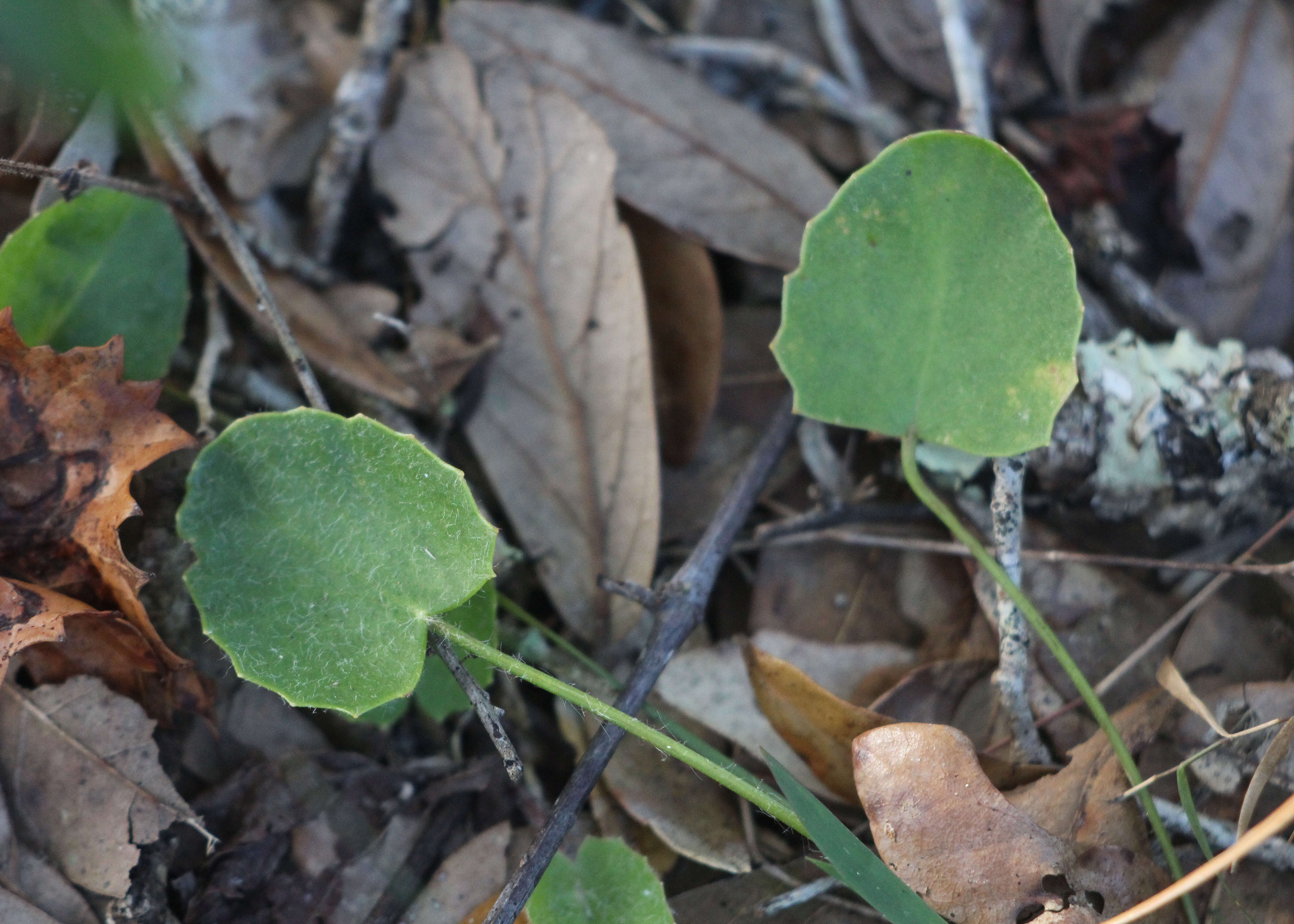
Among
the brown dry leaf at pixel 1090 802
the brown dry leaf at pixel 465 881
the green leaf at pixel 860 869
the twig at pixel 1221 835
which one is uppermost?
the green leaf at pixel 860 869

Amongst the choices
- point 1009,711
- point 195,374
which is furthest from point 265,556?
point 1009,711

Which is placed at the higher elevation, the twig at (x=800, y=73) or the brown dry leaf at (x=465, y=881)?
the twig at (x=800, y=73)

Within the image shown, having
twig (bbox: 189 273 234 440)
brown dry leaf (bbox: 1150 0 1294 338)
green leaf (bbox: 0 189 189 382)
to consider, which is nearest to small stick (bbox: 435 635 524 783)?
twig (bbox: 189 273 234 440)

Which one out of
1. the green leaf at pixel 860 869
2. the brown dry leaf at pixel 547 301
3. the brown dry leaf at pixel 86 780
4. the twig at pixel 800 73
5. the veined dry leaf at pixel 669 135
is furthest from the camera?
the twig at pixel 800 73

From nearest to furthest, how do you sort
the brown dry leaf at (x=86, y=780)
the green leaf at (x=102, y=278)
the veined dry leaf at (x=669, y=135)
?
1. the brown dry leaf at (x=86, y=780)
2. the green leaf at (x=102, y=278)
3. the veined dry leaf at (x=669, y=135)

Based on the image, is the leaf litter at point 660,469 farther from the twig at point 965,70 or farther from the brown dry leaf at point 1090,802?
the twig at point 965,70

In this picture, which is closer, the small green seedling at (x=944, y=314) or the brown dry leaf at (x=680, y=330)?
the small green seedling at (x=944, y=314)

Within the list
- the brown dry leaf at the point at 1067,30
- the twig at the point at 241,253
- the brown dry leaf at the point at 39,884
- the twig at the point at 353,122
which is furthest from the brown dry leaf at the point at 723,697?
the brown dry leaf at the point at 1067,30
